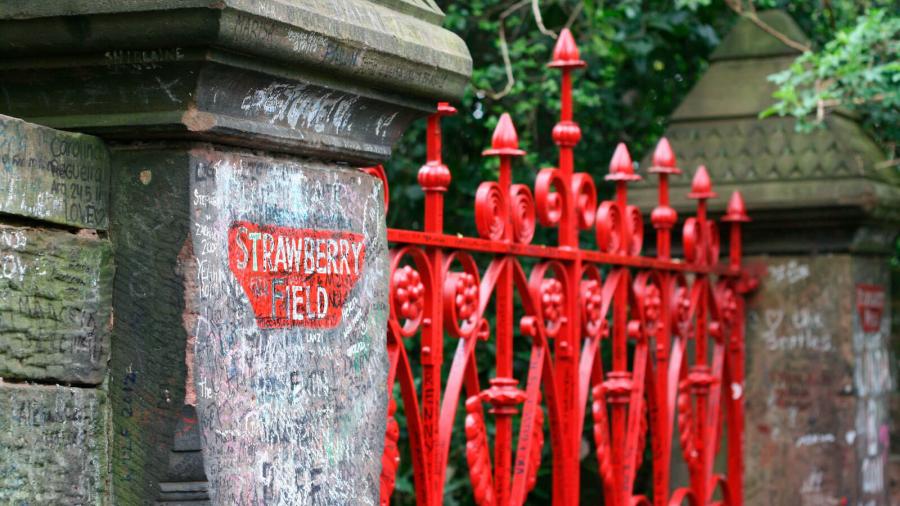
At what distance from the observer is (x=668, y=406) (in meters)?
4.25

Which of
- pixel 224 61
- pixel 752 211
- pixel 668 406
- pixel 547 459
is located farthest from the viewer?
pixel 547 459

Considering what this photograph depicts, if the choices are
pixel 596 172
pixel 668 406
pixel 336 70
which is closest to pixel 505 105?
pixel 596 172

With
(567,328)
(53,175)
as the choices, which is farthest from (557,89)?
(53,175)

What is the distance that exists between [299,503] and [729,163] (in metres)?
2.97

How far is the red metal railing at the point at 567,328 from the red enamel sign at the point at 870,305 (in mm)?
401

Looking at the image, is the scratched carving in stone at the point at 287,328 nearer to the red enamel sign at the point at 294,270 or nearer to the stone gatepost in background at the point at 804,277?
the red enamel sign at the point at 294,270

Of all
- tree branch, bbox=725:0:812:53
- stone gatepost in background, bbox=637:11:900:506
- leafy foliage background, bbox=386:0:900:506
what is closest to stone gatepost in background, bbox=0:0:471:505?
stone gatepost in background, bbox=637:11:900:506

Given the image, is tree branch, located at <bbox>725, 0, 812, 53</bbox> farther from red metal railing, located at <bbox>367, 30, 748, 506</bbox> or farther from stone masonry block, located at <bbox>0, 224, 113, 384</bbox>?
stone masonry block, located at <bbox>0, 224, 113, 384</bbox>

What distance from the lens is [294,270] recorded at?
2.16 m

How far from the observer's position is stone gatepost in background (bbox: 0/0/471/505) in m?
1.91

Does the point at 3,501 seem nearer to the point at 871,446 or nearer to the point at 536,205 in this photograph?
the point at 536,205

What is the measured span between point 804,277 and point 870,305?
27cm

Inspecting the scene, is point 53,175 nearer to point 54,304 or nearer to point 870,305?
point 54,304

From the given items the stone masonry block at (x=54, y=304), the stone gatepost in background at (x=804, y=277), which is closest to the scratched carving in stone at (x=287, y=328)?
the stone masonry block at (x=54, y=304)
